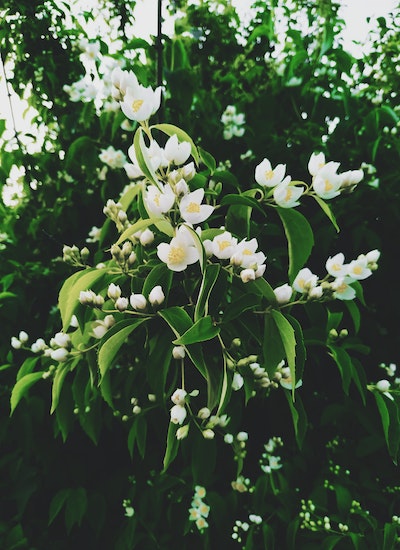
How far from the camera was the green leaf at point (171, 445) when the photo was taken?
800mm

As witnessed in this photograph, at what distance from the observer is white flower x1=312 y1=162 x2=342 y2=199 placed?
85cm

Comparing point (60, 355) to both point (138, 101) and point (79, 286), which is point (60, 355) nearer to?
point (79, 286)

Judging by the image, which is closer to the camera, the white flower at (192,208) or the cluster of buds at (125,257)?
the white flower at (192,208)

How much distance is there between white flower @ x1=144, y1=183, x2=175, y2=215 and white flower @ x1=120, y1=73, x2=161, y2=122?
0.49ft

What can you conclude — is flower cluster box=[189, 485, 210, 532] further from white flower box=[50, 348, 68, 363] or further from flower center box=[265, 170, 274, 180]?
flower center box=[265, 170, 274, 180]

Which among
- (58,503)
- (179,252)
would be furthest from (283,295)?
(58,503)

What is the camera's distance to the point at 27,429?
4.89 feet

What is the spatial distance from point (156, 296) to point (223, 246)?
15 cm

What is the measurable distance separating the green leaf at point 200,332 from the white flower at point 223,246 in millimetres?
113

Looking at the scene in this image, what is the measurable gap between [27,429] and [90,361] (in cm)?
68

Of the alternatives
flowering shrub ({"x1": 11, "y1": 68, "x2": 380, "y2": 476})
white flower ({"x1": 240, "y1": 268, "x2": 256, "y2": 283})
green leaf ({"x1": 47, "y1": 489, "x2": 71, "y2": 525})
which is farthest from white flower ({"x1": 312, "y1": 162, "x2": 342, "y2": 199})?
green leaf ({"x1": 47, "y1": 489, "x2": 71, "y2": 525})

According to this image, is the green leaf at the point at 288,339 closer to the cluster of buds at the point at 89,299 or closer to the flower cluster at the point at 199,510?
the cluster of buds at the point at 89,299

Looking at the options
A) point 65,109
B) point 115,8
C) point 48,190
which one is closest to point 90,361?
point 48,190

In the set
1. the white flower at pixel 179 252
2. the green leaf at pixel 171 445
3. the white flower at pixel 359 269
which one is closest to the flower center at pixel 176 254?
the white flower at pixel 179 252
